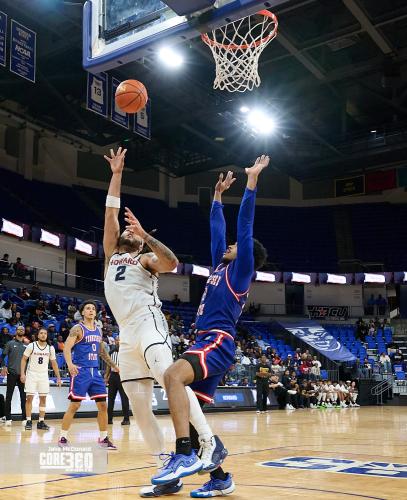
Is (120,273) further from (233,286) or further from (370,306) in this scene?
(370,306)

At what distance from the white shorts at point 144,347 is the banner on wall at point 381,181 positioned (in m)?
30.2

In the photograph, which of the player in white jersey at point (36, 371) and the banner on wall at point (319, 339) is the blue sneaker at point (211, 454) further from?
the banner on wall at point (319, 339)

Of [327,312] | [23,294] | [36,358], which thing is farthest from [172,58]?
[327,312]

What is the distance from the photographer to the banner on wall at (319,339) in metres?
30.8

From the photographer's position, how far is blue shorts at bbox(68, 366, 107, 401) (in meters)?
8.41

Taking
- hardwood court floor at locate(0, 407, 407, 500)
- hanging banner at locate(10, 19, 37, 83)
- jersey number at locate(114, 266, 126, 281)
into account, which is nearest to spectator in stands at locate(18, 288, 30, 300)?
hanging banner at locate(10, 19, 37, 83)

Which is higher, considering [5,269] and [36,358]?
[5,269]

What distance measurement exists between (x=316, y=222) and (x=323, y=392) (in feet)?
50.7

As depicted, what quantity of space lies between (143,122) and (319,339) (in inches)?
650

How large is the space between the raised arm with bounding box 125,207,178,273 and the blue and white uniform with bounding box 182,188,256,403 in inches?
15.3

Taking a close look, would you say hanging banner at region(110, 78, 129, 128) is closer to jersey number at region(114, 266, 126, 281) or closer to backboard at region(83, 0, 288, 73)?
backboard at region(83, 0, 288, 73)

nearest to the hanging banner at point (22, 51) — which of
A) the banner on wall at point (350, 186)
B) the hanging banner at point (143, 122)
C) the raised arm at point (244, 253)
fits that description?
the hanging banner at point (143, 122)

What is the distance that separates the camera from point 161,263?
4.79 meters

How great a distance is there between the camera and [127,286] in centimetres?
494
